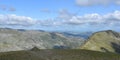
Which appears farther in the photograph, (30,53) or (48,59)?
(30,53)

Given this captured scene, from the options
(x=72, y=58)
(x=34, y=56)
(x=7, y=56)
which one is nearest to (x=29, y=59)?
(x=34, y=56)

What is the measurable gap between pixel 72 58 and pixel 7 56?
151ft

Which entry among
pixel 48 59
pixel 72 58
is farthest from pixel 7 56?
pixel 72 58

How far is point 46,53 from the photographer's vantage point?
19800cm

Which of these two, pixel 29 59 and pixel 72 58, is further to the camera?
pixel 72 58

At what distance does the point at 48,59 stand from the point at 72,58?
73.1ft

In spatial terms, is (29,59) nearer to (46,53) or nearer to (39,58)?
(39,58)

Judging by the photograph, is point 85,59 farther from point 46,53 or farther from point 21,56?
point 21,56

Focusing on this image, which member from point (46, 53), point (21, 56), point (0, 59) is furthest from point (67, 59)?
point (0, 59)

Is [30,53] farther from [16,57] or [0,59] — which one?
[0,59]

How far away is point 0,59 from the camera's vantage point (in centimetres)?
18312

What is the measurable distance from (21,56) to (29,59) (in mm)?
12905

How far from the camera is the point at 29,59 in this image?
18200 cm

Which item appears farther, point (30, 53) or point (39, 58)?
point (30, 53)
